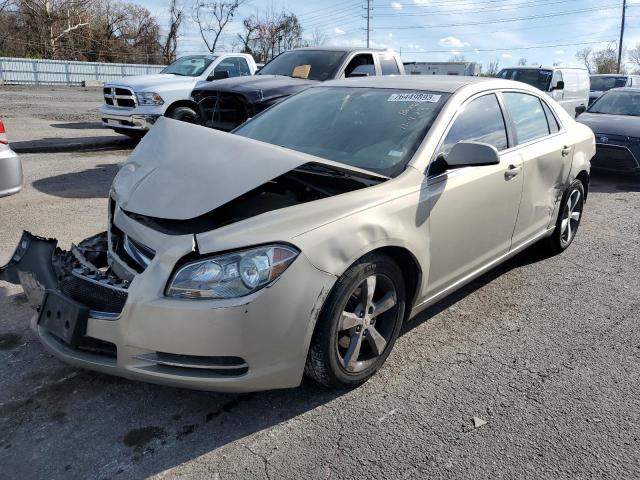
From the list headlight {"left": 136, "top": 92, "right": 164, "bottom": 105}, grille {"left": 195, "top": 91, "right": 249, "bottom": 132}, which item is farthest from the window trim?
headlight {"left": 136, "top": 92, "right": 164, "bottom": 105}

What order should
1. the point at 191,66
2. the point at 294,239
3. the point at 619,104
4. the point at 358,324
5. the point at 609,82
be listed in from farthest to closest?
the point at 609,82 → the point at 191,66 → the point at 619,104 → the point at 358,324 → the point at 294,239

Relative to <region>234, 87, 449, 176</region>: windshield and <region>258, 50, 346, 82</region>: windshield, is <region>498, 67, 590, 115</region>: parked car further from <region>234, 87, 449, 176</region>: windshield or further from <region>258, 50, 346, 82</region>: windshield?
<region>234, 87, 449, 176</region>: windshield

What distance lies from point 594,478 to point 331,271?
1483 millimetres

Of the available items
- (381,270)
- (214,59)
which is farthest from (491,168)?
(214,59)

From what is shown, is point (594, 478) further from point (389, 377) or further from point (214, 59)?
point (214, 59)

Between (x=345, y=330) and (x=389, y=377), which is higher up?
(x=345, y=330)

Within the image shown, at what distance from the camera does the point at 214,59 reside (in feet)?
39.9

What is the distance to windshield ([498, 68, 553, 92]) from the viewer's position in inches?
560

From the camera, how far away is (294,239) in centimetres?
254

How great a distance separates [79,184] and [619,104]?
975 centimetres

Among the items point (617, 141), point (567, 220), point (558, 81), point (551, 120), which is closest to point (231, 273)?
point (551, 120)

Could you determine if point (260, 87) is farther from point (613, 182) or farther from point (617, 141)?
point (613, 182)

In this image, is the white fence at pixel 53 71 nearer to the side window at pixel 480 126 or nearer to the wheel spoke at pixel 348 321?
the side window at pixel 480 126

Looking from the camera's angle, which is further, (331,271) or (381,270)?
(381,270)
